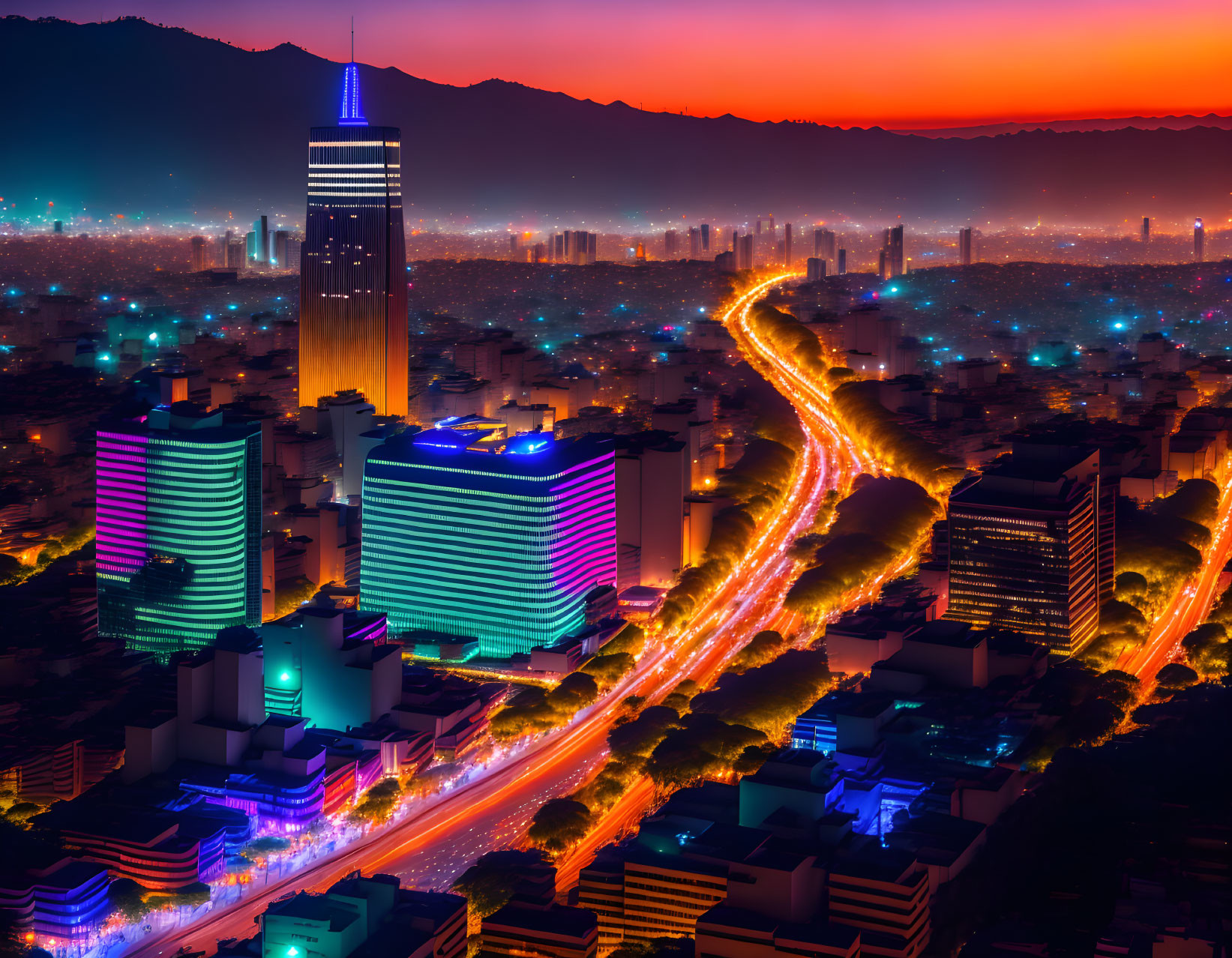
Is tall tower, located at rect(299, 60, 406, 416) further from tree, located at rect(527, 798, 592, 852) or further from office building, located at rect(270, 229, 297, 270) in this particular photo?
office building, located at rect(270, 229, 297, 270)

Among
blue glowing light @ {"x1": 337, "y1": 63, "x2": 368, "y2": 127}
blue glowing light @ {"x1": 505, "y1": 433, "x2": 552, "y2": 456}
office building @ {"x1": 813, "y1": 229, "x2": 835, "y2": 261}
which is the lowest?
blue glowing light @ {"x1": 505, "y1": 433, "x2": 552, "y2": 456}

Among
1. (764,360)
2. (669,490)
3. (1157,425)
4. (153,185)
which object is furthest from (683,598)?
(153,185)

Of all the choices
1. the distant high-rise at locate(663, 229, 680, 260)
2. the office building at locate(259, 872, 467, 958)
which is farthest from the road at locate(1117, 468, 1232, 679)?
the distant high-rise at locate(663, 229, 680, 260)

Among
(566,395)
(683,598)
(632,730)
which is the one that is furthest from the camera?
(566,395)

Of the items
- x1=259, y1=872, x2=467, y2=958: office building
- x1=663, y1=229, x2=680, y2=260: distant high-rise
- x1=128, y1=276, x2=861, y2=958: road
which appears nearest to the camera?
x1=259, y1=872, x2=467, y2=958: office building

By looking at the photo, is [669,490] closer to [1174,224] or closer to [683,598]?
[683,598]

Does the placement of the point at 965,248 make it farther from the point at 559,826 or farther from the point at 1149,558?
the point at 559,826
